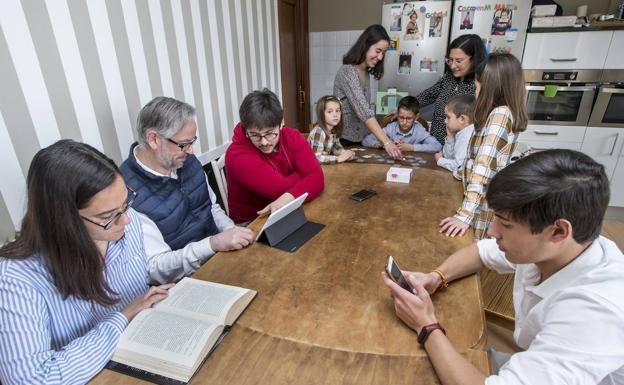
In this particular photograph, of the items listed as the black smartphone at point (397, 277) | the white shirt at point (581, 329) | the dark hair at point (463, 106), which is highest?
the dark hair at point (463, 106)

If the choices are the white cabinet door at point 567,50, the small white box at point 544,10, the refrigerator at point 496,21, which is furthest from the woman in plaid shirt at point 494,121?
the small white box at point 544,10

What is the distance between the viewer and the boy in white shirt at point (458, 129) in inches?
81.4

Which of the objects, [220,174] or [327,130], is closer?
[220,174]

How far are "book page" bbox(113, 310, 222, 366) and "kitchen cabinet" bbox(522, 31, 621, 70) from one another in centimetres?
373

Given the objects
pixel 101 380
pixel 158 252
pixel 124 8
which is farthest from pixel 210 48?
pixel 101 380

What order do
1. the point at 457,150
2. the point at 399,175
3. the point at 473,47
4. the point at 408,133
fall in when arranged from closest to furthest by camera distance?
the point at 399,175
the point at 457,150
the point at 473,47
the point at 408,133

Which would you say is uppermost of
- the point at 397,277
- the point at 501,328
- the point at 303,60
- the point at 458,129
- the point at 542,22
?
the point at 542,22

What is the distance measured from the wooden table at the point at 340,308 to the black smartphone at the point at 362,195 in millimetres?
85

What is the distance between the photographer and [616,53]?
3.06 meters

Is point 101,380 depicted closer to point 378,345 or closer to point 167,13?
point 378,345

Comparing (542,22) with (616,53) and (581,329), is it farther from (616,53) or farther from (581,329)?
(581,329)

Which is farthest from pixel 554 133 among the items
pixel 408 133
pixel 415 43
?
pixel 408 133

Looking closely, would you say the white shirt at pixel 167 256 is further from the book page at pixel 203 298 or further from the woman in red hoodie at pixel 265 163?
the woman in red hoodie at pixel 265 163

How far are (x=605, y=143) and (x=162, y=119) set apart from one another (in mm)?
3901
